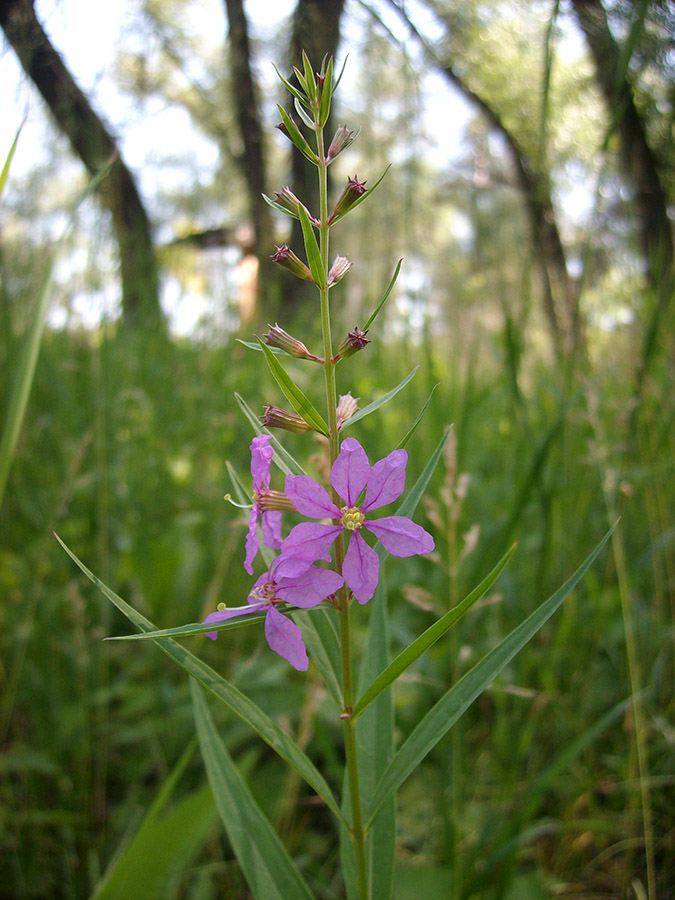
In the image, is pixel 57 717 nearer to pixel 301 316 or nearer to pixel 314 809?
pixel 314 809

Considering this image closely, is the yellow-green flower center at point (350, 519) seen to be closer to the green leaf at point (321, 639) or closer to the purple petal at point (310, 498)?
the purple petal at point (310, 498)

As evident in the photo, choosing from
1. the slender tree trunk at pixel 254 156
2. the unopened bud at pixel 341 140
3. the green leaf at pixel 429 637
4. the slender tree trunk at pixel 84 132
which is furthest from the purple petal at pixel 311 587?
the slender tree trunk at pixel 254 156

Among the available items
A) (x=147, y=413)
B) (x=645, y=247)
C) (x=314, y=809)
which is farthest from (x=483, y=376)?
(x=645, y=247)

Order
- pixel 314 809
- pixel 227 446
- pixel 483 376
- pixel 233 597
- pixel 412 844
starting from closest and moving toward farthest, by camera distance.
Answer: pixel 412 844
pixel 314 809
pixel 233 597
pixel 227 446
pixel 483 376

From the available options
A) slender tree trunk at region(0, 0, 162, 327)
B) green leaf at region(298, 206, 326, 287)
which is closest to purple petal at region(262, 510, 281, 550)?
green leaf at region(298, 206, 326, 287)

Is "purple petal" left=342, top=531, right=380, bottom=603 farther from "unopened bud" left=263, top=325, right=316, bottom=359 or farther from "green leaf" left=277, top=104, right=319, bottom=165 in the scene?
"green leaf" left=277, top=104, right=319, bottom=165

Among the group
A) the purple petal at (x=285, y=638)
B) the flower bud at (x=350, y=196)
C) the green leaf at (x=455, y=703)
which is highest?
the flower bud at (x=350, y=196)
